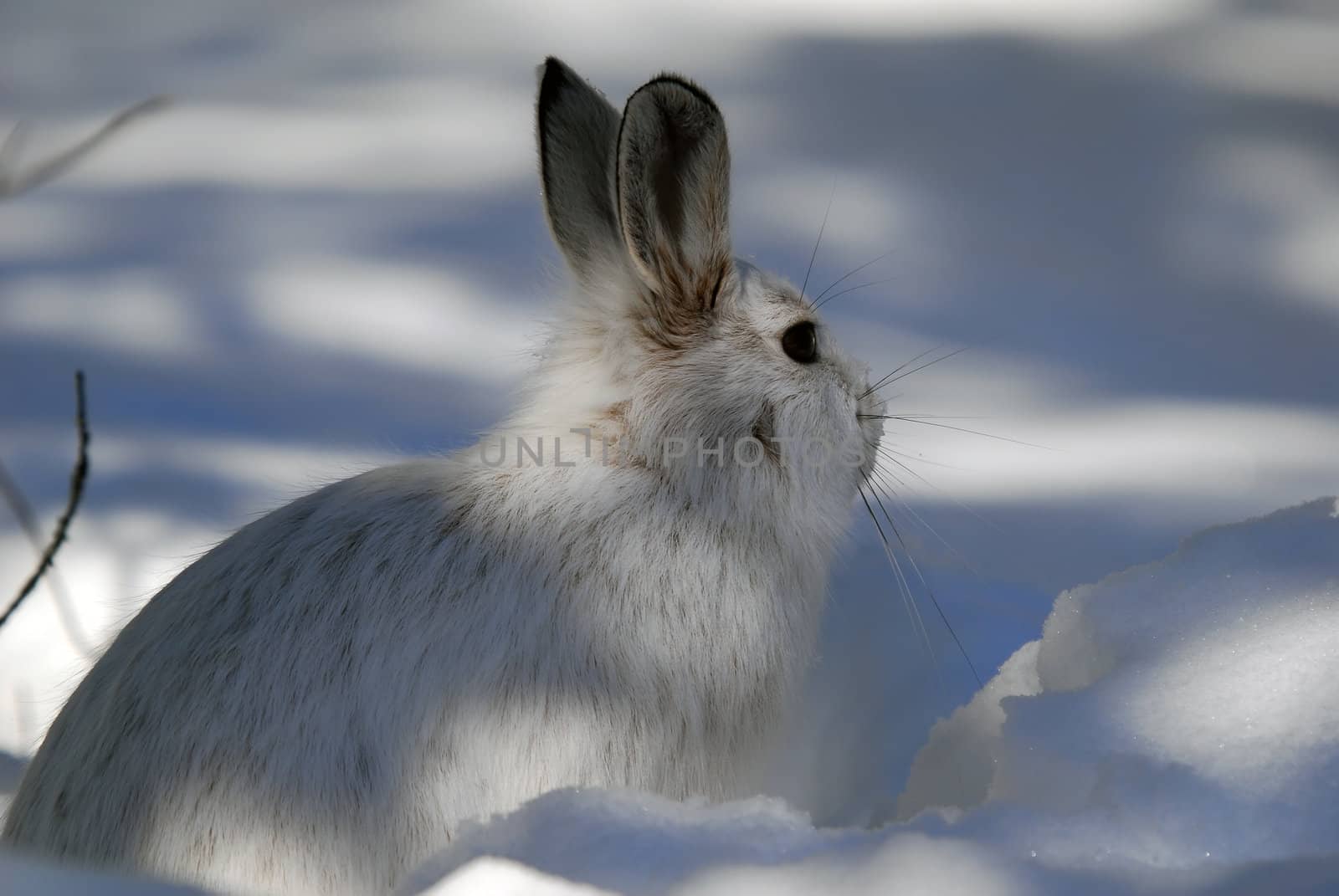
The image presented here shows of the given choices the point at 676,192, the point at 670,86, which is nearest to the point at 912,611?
the point at 676,192

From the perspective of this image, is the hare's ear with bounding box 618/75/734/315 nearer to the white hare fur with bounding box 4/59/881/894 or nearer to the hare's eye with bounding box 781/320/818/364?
the white hare fur with bounding box 4/59/881/894

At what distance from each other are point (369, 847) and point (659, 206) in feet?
3.29

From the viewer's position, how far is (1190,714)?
1.32 meters

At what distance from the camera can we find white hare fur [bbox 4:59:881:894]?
150 cm

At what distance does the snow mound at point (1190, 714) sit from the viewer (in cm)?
117

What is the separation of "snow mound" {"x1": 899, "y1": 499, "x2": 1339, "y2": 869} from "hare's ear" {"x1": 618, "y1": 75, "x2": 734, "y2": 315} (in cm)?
72

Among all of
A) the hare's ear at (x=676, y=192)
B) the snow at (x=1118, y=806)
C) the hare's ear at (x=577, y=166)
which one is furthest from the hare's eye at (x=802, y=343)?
the snow at (x=1118, y=806)

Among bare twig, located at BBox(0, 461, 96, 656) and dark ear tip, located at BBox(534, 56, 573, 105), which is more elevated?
dark ear tip, located at BBox(534, 56, 573, 105)

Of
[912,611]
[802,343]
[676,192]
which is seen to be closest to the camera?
[676,192]

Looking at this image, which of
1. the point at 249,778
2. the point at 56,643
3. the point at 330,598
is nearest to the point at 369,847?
the point at 249,778

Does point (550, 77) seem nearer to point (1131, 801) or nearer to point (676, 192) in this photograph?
point (676, 192)

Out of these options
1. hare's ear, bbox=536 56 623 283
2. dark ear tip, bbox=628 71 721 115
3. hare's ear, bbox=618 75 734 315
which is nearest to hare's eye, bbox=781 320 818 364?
hare's ear, bbox=618 75 734 315

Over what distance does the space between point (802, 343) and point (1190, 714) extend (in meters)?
0.97

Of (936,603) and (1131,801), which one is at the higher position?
(936,603)
